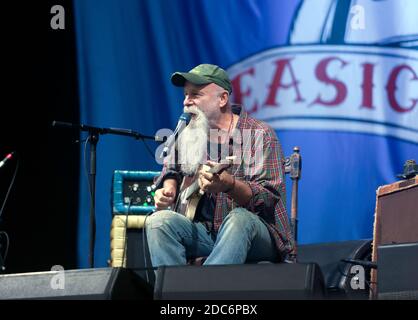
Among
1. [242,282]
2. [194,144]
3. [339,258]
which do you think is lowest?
[339,258]

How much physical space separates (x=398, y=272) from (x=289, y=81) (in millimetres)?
2555

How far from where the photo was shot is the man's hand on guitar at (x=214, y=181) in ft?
9.83

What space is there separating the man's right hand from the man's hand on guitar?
13.0 inches

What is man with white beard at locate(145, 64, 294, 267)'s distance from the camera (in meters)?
3.06

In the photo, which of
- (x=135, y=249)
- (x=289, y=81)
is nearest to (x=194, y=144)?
(x=135, y=249)

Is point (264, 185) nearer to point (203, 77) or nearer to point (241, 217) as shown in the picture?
point (241, 217)

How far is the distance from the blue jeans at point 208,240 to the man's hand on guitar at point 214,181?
0.13 m

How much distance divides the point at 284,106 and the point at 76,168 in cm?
135

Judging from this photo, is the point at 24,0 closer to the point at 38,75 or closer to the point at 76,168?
the point at 38,75

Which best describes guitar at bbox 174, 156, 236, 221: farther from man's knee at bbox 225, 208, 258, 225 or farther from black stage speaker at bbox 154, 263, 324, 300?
black stage speaker at bbox 154, 263, 324, 300

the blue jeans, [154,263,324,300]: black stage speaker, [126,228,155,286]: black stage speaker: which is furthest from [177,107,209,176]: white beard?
[154,263,324,300]: black stage speaker

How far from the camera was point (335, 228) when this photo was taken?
15.5ft

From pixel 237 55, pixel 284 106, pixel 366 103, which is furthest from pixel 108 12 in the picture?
pixel 366 103

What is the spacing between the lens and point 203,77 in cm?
350
